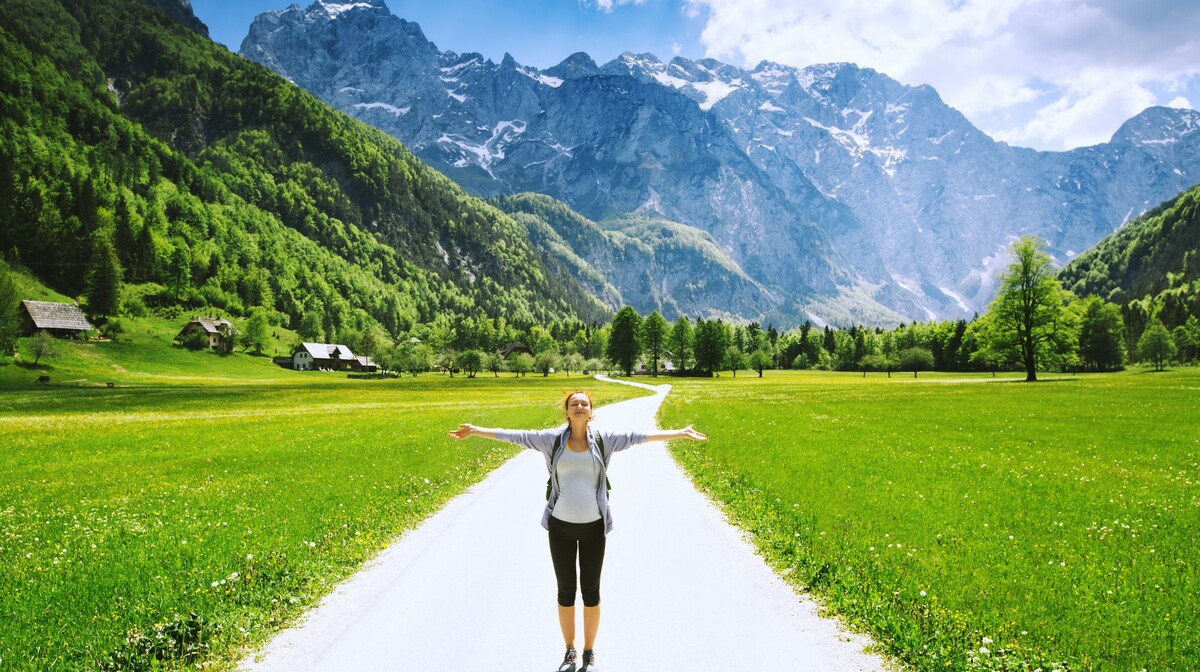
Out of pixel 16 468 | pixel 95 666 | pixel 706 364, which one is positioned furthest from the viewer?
pixel 706 364

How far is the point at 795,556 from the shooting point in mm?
10977

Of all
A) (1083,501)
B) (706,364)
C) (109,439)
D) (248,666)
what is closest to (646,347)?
(706,364)

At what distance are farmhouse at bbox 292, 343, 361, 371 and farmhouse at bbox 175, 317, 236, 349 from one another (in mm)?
16945

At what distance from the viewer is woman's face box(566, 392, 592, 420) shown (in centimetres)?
673

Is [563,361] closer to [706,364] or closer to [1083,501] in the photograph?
[706,364]

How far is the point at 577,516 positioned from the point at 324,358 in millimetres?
170013

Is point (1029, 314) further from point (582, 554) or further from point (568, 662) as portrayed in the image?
point (568, 662)

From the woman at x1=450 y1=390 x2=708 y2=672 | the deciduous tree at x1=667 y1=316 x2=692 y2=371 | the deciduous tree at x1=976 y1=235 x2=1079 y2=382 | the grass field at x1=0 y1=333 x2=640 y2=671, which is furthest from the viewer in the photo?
the deciduous tree at x1=667 y1=316 x2=692 y2=371

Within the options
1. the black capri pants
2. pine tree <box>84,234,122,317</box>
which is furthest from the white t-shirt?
pine tree <box>84,234,122,317</box>

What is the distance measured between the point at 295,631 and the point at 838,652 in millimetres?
7174

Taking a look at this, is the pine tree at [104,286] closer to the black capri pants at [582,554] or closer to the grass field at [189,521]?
the grass field at [189,521]

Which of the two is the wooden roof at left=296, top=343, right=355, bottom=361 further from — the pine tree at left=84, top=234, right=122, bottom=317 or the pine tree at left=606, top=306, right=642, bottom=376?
the pine tree at left=606, top=306, right=642, bottom=376

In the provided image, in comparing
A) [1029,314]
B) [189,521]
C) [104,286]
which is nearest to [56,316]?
[104,286]

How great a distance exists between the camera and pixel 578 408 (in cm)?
677
